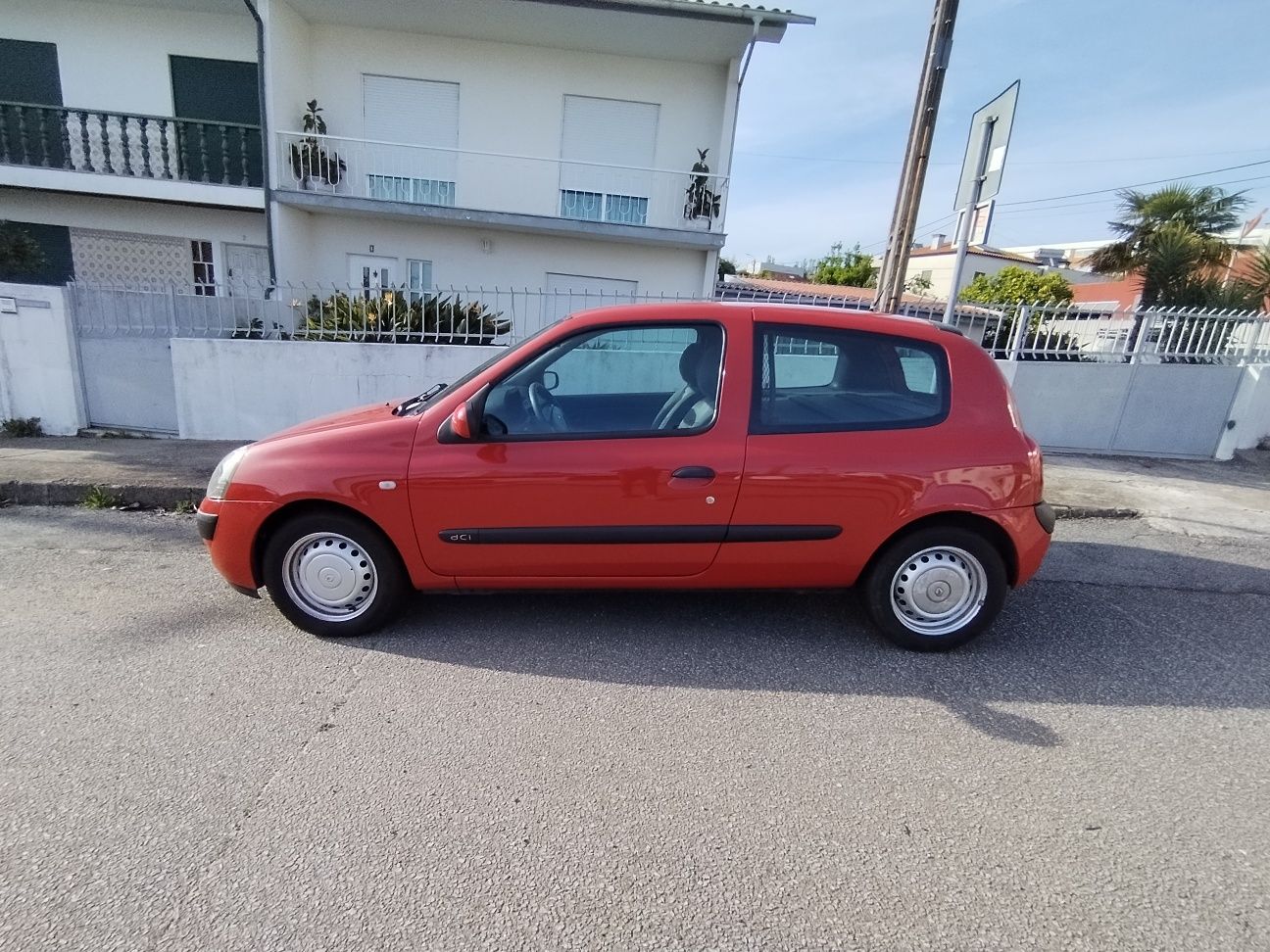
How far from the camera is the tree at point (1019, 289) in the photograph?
21228mm

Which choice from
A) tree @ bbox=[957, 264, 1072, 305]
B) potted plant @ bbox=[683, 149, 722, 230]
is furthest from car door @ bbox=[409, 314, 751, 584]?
tree @ bbox=[957, 264, 1072, 305]

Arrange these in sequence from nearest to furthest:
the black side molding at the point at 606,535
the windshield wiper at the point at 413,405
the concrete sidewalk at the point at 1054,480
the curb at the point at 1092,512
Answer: the black side molding at the point at 606,535 → the windshield wiper at the point at 413,405 → the concrete sidewalk at the point at 1054,480 → the curb at the point at 1092,512

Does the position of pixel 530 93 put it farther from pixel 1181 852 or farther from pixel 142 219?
pixel 1181 852

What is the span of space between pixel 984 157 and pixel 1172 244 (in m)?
8.50

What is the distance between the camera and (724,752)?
98.3 inches

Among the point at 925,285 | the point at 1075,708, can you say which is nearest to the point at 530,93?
the point at 1075,708

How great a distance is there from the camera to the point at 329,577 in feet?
10.5

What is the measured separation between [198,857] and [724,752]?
1740 mm

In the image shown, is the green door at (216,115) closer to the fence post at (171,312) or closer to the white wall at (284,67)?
the white wall at (284,67)

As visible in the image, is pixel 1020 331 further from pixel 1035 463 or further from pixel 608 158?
pixel 608 158

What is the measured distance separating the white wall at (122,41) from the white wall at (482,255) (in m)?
2.94

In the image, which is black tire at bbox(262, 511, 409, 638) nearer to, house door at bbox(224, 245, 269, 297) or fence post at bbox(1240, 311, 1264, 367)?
fence post at bbox(1240, 311, 1264, 367)

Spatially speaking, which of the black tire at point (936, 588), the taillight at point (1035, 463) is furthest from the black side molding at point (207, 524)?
the taillight at point (1035, 463)

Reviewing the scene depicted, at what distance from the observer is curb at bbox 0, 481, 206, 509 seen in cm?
526
